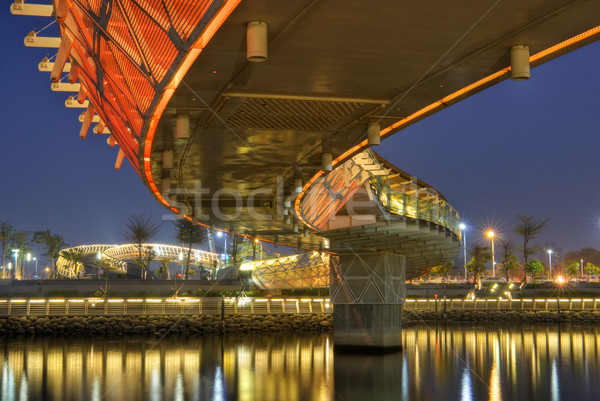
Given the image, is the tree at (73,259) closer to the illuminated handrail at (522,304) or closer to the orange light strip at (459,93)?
the illuminated handrail at (522,304)

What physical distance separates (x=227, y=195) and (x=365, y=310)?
11.7 metres

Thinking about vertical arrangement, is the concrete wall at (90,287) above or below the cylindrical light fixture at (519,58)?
below

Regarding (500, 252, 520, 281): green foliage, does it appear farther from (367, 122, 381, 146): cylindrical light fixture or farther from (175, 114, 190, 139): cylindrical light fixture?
(175, 114, 190, 139): cylindrical light fixture

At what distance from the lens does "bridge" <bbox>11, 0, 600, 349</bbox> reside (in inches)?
A: 426

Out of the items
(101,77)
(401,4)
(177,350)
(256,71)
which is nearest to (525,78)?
(401,4)

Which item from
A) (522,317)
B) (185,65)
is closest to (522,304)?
(522,317)

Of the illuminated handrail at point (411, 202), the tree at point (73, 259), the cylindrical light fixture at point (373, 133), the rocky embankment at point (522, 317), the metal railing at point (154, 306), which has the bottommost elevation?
the rocky embankment at point (522, 317)

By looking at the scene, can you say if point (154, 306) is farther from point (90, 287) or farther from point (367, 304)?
point (367, 304)

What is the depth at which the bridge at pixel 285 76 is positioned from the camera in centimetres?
1081

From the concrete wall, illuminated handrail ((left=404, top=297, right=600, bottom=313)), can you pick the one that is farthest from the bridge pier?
illuminated handrail ((left=404, top=297, right=600, bottom=313))

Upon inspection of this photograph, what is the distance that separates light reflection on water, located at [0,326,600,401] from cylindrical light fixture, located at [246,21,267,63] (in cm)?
1704

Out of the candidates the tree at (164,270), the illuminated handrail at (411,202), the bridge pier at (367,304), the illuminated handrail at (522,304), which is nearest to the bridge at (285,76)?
the illuminated handrail at (411,202)

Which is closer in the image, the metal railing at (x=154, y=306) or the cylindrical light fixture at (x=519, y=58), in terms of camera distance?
the cylindrical light fixture at (x=519, y=58)

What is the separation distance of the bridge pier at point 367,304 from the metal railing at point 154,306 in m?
17.2
